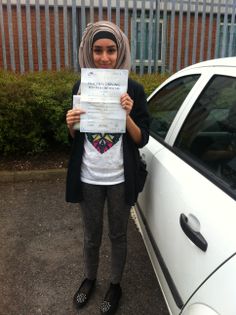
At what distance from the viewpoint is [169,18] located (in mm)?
6789

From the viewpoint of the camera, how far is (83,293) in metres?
2.46

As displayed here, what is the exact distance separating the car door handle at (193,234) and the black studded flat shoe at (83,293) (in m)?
1.13

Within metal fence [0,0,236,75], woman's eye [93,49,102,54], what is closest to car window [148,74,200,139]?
woman's eye [93,49,102,54]

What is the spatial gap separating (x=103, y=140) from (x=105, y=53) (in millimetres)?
452

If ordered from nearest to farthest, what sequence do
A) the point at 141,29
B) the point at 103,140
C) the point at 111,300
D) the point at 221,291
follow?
the point at 221,291, the point at 103,140, the point at 111,300, the point at 141,29

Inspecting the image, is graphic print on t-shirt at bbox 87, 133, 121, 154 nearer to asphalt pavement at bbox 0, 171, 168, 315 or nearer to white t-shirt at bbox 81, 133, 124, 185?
white t-shirt at bbox 81, 133, 124, 185

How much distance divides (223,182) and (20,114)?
11.3ft

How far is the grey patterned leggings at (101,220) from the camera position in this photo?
207 centimetres

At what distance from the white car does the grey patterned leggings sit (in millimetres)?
191

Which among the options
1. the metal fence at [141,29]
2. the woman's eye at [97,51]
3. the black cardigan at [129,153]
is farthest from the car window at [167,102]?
the metal fence at [141,29]

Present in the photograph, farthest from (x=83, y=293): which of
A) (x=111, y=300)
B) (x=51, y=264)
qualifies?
(x=51, y=264)

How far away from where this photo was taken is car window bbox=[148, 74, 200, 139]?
7.61 feet

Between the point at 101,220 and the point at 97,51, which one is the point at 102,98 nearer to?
the point at 97,51

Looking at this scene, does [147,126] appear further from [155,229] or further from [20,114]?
[20,114]
